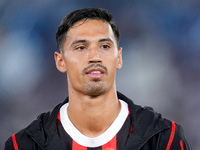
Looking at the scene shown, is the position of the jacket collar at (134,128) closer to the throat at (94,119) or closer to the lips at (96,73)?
the throat at (94,119)

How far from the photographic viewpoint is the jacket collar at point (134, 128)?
9.09 ft

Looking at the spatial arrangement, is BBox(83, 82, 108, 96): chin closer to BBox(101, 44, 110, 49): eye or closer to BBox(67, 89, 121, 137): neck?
BBox(67, 89, 121, 137): neck

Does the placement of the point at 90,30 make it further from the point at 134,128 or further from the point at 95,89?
the point at 134,128

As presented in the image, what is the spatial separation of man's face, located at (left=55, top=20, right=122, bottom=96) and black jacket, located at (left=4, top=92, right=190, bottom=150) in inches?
14.5

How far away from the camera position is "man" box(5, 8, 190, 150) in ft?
9.21

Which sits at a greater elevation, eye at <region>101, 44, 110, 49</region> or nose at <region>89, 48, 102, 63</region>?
eye at <region>101, 44, 110, 49</region>

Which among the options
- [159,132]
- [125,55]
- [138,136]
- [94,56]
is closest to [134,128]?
[138,136]

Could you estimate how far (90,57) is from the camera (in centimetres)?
283

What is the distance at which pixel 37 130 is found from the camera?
2.91 meters

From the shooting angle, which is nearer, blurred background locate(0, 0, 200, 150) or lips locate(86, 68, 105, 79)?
lips locate(86, 68, 105, 79)

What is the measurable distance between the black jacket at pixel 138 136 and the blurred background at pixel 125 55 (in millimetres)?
1407

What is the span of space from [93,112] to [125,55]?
166 cm

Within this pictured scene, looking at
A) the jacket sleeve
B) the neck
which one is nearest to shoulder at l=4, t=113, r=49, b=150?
the neck

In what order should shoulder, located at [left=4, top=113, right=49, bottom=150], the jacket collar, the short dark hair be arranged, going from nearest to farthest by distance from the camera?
1. the jacket collar
2. shoulder, located at [left=4, top=113, right=49, bottom=150]
3. the short dark hair
